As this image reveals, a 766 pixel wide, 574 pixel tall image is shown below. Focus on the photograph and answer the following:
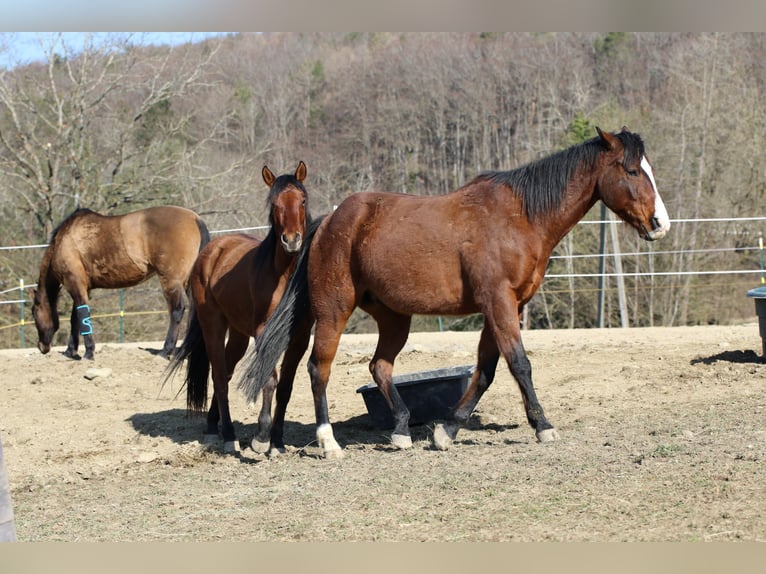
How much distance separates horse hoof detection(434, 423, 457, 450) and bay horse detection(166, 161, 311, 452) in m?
1.29

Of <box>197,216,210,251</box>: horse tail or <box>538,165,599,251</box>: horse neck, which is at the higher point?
<box>538,165,599,251</box>: horse neck

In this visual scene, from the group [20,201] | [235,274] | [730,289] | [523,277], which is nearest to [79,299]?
[235,274]

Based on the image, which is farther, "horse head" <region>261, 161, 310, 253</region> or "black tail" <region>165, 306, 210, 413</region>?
"black tail" <region>165, 306, 210, 413</region>

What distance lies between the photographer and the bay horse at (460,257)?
20.0 ft

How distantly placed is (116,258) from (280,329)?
20.9ft

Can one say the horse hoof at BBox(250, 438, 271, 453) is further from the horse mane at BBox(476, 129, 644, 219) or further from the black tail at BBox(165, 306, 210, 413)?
the horse mane at BBox(476, 129, 644, 219)

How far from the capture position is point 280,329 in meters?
6.55

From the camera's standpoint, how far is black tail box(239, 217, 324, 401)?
6496 millimetres

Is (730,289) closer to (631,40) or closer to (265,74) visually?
(631,40)

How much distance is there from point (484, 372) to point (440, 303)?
60 centimetres

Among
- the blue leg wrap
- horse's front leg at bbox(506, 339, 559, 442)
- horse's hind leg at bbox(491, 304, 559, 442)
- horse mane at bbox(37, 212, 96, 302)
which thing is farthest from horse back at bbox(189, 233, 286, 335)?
horse mane at bbox(37, 212, 96, 302)

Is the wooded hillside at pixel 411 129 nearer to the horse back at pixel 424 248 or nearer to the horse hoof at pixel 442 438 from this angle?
the horse back at pixel 424 248

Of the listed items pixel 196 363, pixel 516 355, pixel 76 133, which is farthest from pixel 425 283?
pixel 76 133

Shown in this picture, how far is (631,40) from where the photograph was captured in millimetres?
41062
